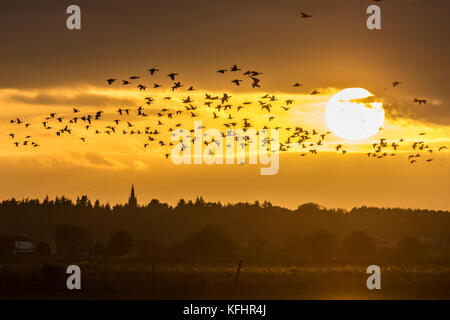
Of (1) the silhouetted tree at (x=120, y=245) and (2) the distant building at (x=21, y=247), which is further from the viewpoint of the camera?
(1) the silhouetted tree at (x=120, y=245)

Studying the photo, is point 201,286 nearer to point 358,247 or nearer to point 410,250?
point 410,250

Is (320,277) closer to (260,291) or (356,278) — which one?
(356,278)

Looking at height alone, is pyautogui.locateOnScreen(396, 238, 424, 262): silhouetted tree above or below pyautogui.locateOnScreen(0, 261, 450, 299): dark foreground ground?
above

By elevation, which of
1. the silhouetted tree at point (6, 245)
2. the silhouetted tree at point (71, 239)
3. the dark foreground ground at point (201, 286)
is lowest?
the dark foreground ground at point (201, 286)

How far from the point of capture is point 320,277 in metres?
68.2

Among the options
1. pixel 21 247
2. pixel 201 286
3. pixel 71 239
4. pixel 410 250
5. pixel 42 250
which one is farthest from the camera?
pixel 71 239

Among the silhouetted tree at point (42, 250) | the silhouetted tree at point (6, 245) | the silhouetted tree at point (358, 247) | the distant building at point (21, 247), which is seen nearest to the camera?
the silhouetted tree at point (6, 245)

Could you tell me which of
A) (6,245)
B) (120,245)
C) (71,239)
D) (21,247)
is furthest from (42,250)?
(71,239)

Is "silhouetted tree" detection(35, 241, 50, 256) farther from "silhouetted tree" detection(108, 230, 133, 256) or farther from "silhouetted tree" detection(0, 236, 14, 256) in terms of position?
"silhouetted tree" detection(108, 230, 133, 256)

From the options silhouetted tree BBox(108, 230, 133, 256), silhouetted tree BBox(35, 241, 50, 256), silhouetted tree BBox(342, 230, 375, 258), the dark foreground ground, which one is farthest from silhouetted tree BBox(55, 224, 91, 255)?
the dark foreground ground

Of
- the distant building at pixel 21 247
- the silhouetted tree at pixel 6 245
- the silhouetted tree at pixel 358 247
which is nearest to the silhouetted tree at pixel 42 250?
the distant building at pixel 21 247

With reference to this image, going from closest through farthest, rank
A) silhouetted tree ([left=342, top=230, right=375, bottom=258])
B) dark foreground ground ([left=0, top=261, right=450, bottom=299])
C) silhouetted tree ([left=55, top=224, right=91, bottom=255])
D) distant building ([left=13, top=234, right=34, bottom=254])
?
1. dark foreground ground ([left=0, top=261, right=450, bottom=299])
2. distant building ([left=13, top=234, right=34, bottom=254])
3. silhouetted tree ([left=342, top=230, right=375, bottom=258])
4. silhouetted tree ([left=55, top=224, right=91, bottom=255])

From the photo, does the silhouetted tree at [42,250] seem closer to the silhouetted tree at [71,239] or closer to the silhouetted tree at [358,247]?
the silhouetted tree at [71,239]

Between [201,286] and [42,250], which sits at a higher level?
[42,250]
